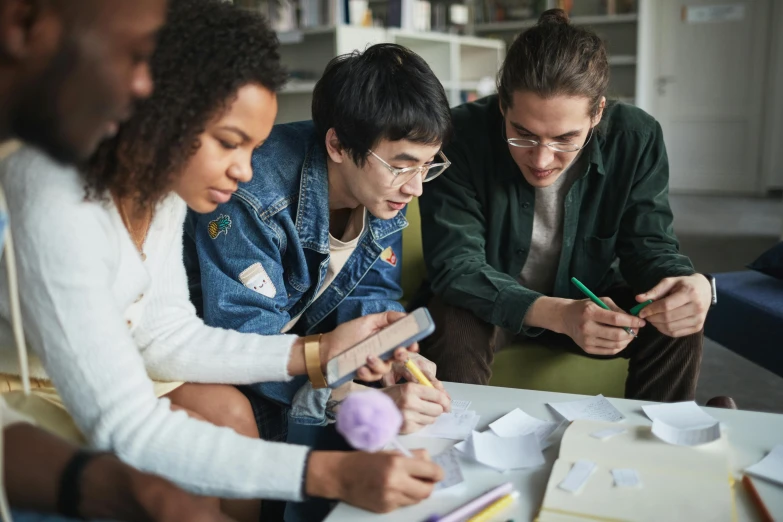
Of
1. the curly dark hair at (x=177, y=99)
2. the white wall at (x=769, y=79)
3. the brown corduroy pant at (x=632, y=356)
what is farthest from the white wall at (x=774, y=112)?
the curly dark hair at (x=177, y=99)

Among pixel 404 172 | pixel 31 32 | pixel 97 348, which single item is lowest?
pixel 97 348

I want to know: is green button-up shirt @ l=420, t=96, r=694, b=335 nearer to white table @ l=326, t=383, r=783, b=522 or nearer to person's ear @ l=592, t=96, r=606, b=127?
person's ear @ l=592, t=96, r=606, b=127

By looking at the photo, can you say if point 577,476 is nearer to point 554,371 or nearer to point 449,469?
point 449,469

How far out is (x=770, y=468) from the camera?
0.98 m

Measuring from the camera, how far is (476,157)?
178cm

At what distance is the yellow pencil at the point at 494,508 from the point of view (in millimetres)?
875

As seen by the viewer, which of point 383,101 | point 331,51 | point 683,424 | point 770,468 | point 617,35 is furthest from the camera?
point 617,35

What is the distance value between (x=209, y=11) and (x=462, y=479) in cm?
73

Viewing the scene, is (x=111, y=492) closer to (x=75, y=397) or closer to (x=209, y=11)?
(x=75, y=397)

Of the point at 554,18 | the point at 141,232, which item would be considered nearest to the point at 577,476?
the point at 141,232

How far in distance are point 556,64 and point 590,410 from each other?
2.37 feet

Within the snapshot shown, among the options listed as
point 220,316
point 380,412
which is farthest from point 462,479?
point 220,316

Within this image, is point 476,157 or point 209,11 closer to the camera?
point 209,11

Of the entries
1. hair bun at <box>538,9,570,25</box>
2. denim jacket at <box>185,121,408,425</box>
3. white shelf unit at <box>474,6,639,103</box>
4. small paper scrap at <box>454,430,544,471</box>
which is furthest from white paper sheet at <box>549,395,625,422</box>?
white shelf unit at <box>474,6,639,103</box>
